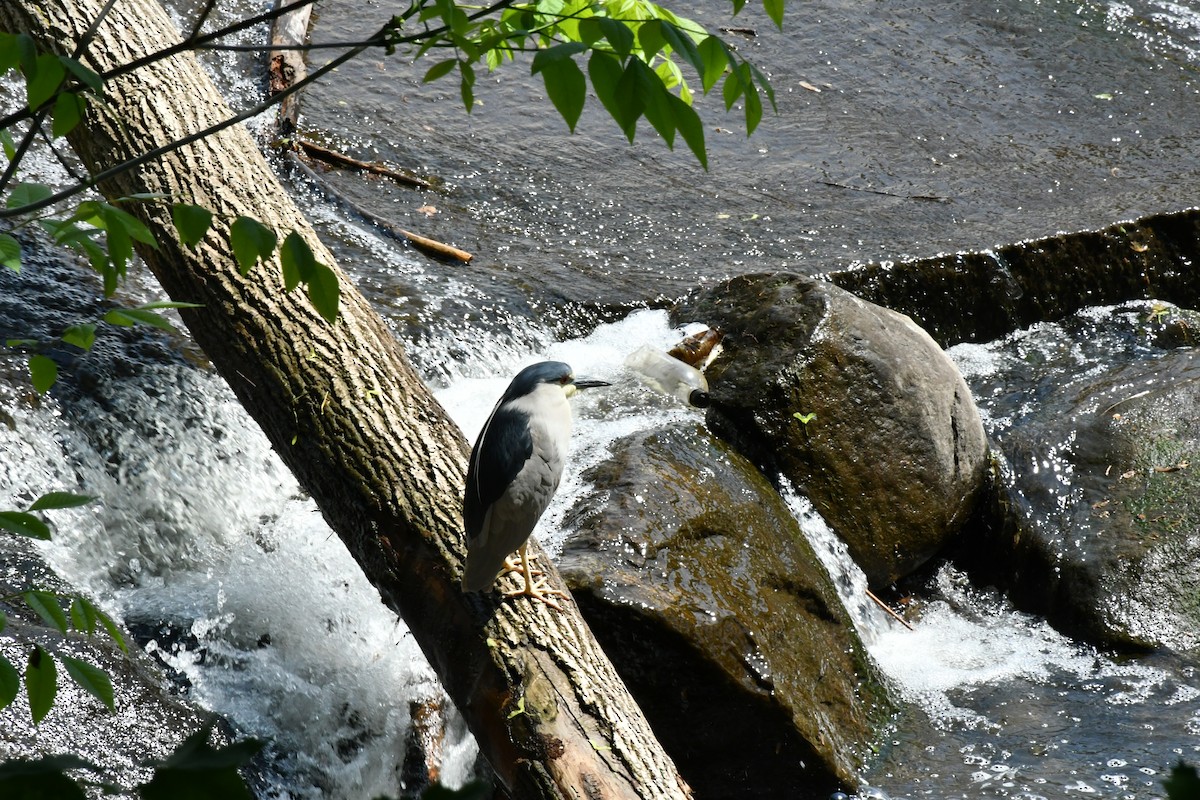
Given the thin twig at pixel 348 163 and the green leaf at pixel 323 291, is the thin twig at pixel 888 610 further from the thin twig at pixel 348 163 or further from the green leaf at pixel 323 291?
the green leaf at pixel 323 291

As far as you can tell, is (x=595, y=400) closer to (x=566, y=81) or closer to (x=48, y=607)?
(x=48, y=607)

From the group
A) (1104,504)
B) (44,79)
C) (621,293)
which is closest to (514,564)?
(44,79)

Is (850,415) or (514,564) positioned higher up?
(514,564)

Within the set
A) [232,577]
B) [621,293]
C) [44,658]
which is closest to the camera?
[44,658]

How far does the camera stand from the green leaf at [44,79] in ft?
3.93

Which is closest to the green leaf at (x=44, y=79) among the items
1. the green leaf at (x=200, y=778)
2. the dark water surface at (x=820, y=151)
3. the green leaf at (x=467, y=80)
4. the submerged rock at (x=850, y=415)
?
the green leaf at (x=467, y=80)

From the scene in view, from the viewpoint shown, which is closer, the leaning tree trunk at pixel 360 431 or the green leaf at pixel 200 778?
the green leaf at pixel 200 778

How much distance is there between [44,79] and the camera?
1199mm

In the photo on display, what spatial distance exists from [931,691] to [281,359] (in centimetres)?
303

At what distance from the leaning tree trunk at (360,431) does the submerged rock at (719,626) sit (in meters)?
0.63

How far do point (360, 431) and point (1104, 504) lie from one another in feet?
12.0

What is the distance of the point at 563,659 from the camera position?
114 inches

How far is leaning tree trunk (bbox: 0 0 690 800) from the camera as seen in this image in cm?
282

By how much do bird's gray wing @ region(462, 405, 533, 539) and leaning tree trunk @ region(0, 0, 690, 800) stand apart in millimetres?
241
